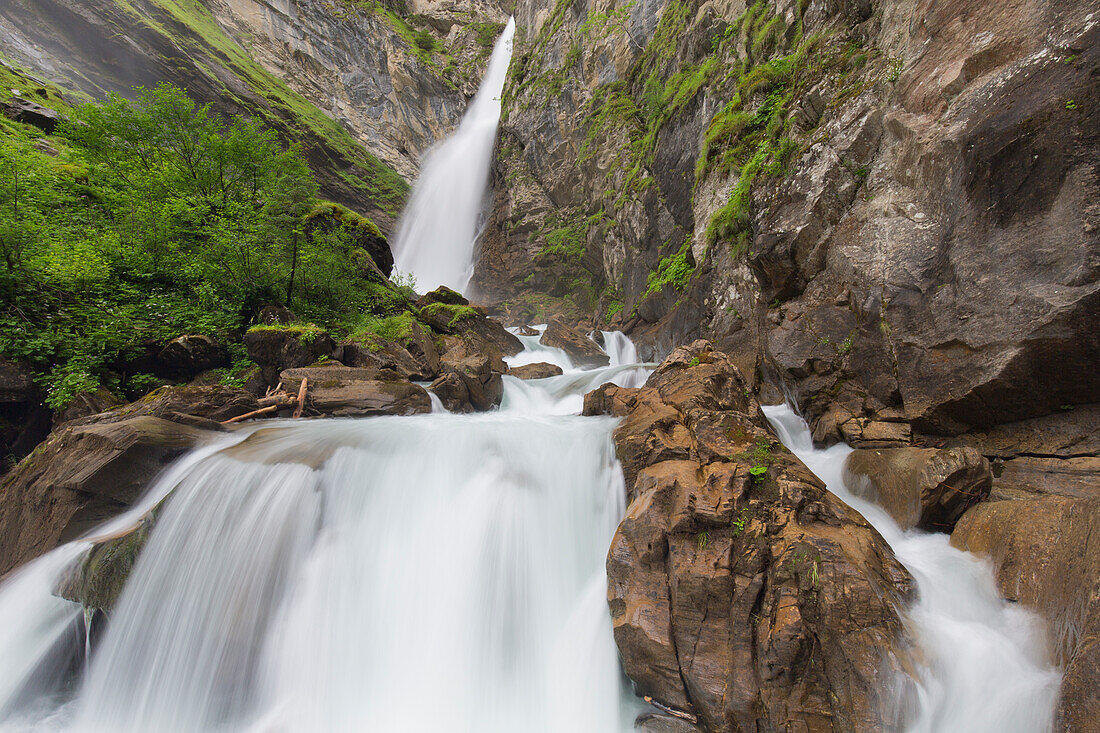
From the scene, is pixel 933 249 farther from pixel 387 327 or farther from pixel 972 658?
pixel 387 327

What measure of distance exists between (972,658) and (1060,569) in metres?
0.94

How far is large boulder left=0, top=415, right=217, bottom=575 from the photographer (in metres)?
4.32

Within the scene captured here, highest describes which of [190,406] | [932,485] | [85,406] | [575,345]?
[575,345]

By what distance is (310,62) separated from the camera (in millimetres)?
29016

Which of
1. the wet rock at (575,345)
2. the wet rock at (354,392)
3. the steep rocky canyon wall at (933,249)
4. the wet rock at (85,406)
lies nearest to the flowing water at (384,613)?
the steep rocky canyon wall at (933,249)

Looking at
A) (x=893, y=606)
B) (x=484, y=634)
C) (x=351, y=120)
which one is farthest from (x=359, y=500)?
(x=351, y=120)

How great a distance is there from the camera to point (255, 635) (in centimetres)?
398

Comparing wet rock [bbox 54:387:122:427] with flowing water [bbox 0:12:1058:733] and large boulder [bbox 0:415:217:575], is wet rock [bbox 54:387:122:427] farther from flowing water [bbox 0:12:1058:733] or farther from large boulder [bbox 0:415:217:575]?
flowing water [bbox 0:12:1058:733]

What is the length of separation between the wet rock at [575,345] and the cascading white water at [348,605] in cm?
1091

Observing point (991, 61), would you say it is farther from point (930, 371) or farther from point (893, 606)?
point (893, 606)

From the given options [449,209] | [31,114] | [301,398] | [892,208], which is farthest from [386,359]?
[449,209]

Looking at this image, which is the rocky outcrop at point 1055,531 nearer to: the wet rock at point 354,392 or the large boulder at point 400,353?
the wet rock at point 354,392

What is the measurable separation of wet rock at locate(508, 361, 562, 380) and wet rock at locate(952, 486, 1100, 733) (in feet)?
35.4

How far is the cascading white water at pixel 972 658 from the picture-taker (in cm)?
257
